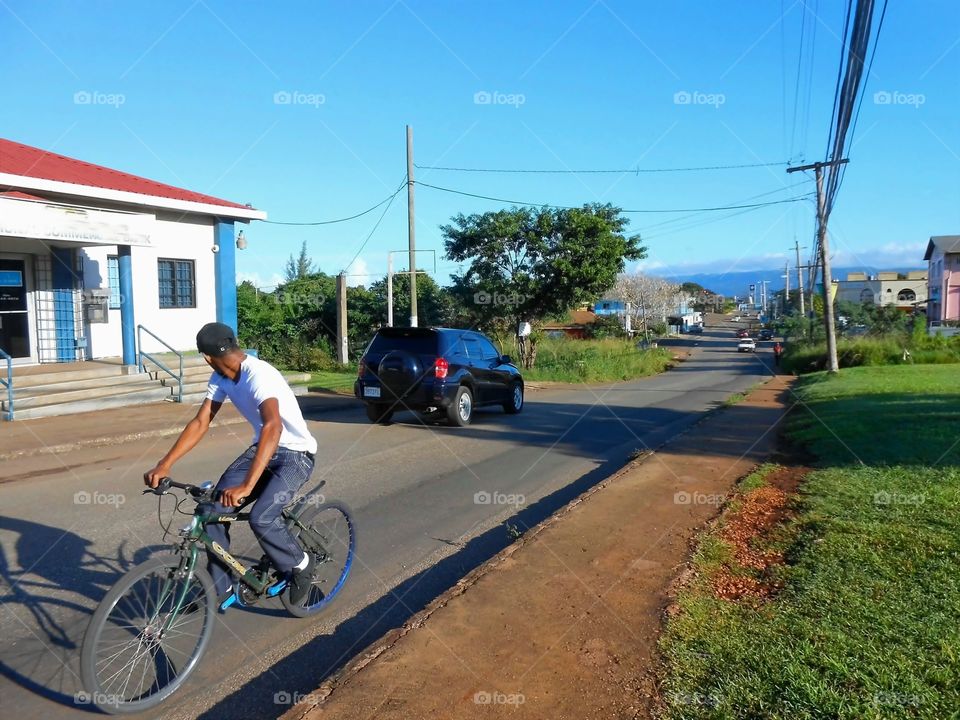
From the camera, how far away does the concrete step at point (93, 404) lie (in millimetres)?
12898

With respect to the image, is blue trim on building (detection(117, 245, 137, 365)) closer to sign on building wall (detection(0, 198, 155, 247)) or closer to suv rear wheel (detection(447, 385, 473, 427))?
sign on building wall (detection(0, 198, 155, 247))

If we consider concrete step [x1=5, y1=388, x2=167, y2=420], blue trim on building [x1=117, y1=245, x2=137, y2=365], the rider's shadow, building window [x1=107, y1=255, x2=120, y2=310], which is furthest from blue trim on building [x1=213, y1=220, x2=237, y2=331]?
the rider's shadow

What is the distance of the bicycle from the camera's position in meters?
3.64

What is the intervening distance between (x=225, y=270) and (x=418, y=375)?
9.78m

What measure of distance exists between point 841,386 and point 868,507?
1637cm

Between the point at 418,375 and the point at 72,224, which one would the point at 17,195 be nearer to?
the point at 72,224

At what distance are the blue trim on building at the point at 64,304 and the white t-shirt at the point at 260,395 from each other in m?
14.9

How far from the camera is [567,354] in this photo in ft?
111

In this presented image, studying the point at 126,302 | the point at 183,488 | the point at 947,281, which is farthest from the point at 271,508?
the point at 947,281

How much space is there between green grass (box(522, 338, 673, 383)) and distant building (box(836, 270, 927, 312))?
64074 mm

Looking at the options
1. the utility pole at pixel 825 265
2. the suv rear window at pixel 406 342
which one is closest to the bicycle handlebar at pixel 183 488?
the suv rear window at pixel 406 342

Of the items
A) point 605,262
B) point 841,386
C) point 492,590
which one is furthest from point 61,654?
point 605,262

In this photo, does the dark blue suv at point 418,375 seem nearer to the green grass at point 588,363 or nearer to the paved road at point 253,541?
the paved road at point 253,541

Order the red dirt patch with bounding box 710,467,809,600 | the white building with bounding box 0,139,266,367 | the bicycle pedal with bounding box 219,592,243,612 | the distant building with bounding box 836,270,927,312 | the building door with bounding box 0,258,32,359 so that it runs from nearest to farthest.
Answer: the bicycle pedal with bounding box 219,592,243,612, the red dirt patch with bounding box 710,467,809,600, the white building with bounding box 0,139,266,367, the building door with bounding box 0,258,32,359, the distant building with bounding box 836,270,927,312
